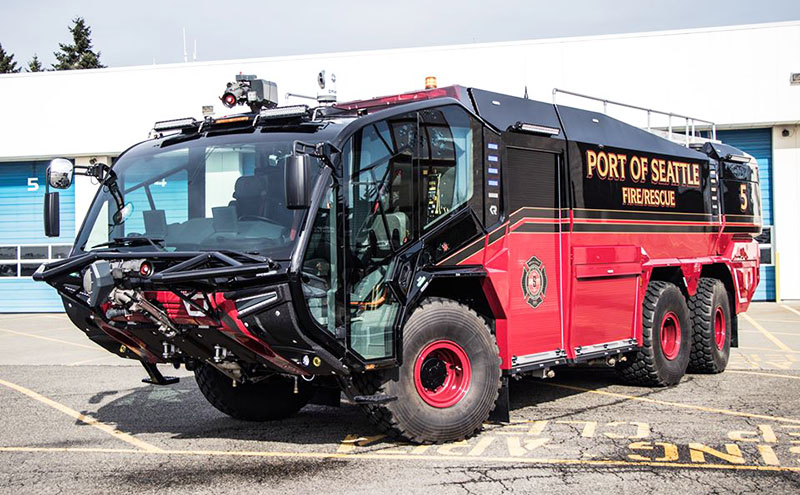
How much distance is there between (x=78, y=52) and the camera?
6028 centimetres

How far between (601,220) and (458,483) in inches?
154

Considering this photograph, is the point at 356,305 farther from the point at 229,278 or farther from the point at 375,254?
the point at 229,278

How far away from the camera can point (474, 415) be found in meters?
7.39

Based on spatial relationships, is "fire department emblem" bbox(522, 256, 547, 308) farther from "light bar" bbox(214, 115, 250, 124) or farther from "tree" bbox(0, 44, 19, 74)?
"tree" bbox(0, 44, 19, 74)

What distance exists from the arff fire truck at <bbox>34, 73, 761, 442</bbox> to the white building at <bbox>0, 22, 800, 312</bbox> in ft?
40.4

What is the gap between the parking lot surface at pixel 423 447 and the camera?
20.4ft

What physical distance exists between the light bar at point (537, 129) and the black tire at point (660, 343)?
244 cm

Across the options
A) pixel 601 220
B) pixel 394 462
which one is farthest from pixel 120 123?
pixel 394 462

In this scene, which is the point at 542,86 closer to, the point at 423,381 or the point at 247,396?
the point at 247,396

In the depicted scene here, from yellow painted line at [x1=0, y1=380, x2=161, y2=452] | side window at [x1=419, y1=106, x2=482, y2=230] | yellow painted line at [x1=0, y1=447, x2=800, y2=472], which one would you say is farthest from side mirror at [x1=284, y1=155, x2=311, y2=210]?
yellow painted line at [x1=0, y1=380, x2=161, y2=452]

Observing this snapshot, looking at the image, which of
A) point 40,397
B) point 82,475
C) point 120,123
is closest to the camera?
point 82,475

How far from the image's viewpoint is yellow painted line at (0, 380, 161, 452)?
7593mm

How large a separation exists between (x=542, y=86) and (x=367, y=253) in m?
15.7

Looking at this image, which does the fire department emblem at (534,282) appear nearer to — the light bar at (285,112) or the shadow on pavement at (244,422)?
the shadow on pavement at (244,422)
